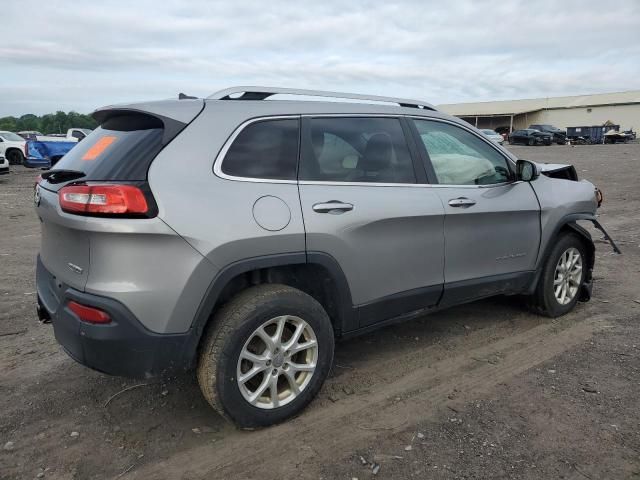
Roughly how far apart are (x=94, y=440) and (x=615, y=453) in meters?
2.74

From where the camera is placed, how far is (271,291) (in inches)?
114

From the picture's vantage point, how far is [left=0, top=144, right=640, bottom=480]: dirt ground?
267cm

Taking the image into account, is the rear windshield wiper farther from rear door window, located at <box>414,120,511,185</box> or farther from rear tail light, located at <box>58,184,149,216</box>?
rear door window, located at <box>414,120,511,185</box>

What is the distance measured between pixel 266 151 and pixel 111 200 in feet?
2.91

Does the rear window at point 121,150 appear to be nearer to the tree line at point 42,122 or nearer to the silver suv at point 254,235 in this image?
the silver suv at point 254,235

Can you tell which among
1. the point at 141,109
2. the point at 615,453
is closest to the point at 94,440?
the point at 141,109

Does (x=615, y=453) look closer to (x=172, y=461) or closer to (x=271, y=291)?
(x=271, y=291)

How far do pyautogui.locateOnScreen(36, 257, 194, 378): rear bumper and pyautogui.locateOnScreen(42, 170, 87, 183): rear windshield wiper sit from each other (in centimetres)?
59

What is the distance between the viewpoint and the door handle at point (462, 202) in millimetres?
3705

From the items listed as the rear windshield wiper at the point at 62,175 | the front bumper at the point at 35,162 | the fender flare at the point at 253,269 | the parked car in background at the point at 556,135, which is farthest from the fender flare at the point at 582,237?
the parked car in background at the point at 556,135

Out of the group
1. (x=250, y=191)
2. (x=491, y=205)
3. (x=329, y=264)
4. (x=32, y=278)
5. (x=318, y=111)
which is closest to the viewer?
(x=250, y=191)

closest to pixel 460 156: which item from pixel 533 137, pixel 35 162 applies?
pixel 35 162

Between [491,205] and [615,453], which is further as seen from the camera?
[491,205]

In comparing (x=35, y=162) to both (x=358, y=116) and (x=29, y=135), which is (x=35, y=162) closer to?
(x=29, y=135)
